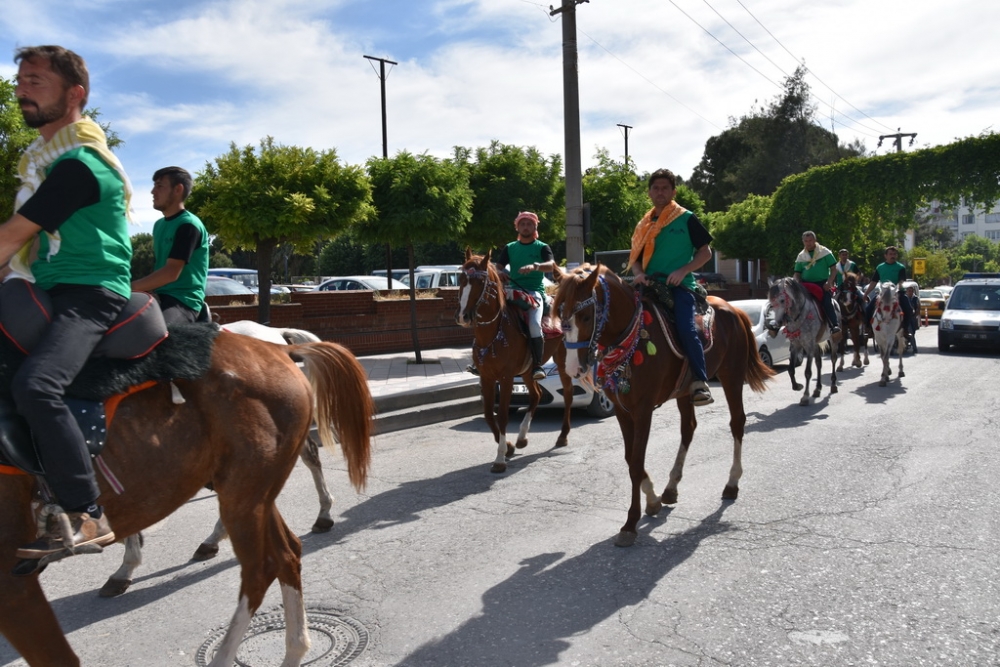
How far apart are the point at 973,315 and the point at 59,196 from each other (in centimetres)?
2099

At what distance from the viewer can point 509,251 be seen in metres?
8.83

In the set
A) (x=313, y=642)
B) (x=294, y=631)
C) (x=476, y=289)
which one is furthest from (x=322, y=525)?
(x=476, y=289)

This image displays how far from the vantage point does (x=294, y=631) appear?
3.66 metres

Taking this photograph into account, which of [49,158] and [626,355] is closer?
[49,158]

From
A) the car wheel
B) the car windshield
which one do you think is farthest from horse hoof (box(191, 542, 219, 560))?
the car windshield

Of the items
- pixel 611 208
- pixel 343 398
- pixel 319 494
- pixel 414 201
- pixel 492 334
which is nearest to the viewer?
pixel 343 398

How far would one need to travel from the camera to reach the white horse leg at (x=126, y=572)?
468 centimetres

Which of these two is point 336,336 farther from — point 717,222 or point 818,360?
point 717,222

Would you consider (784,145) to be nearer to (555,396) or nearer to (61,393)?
(555,396)

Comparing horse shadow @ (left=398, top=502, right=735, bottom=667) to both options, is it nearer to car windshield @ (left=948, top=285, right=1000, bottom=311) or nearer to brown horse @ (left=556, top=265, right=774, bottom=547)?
brown horse @ (left=556, top=265, right=774, bottom=547)

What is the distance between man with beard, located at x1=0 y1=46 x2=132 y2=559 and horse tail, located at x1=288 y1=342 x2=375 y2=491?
120 centimetres

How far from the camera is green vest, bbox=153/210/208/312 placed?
4.82 meters

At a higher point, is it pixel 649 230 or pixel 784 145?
pixel 784 145

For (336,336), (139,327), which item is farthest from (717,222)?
(139,327)
